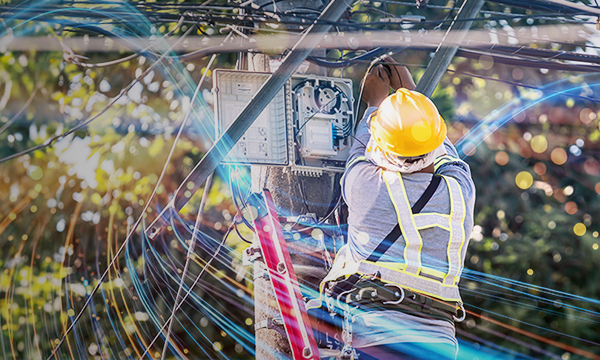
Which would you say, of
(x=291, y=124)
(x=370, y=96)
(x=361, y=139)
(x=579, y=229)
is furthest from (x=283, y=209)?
(x=579, y=229)

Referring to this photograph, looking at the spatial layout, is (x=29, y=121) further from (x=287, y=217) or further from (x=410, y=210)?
(x=410, y=210)

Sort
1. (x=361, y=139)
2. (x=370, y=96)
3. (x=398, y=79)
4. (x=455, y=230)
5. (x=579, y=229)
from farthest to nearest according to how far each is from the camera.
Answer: (x=579, y=229) → (x=398, y=79) → (x=370, y=96) → (x=361, y=139) → (x=455, y=230)

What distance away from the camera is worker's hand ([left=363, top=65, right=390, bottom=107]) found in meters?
4.22

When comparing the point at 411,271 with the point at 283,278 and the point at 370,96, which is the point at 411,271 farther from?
the point at 370,96

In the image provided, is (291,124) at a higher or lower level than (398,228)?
higher

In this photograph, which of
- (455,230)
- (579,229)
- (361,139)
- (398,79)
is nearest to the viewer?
(455,230)

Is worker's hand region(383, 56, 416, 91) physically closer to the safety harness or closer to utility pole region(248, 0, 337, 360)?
utility pole region(248, 0, 337, 360)

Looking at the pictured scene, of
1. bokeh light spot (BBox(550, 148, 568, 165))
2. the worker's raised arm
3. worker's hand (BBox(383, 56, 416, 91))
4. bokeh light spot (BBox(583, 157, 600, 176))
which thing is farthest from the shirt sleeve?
bokeh light spot (BBox(583, 157, 600, 176))

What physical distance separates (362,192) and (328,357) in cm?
101

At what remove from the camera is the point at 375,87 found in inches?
167

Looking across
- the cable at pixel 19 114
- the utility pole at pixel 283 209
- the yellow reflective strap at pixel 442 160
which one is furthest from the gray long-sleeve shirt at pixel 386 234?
the cable at pixel 19 114

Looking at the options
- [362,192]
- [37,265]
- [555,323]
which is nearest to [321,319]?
[362,192]

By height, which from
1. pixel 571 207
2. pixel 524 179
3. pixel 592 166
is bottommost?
pixel 571 207

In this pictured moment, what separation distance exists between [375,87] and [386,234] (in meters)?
1.22
